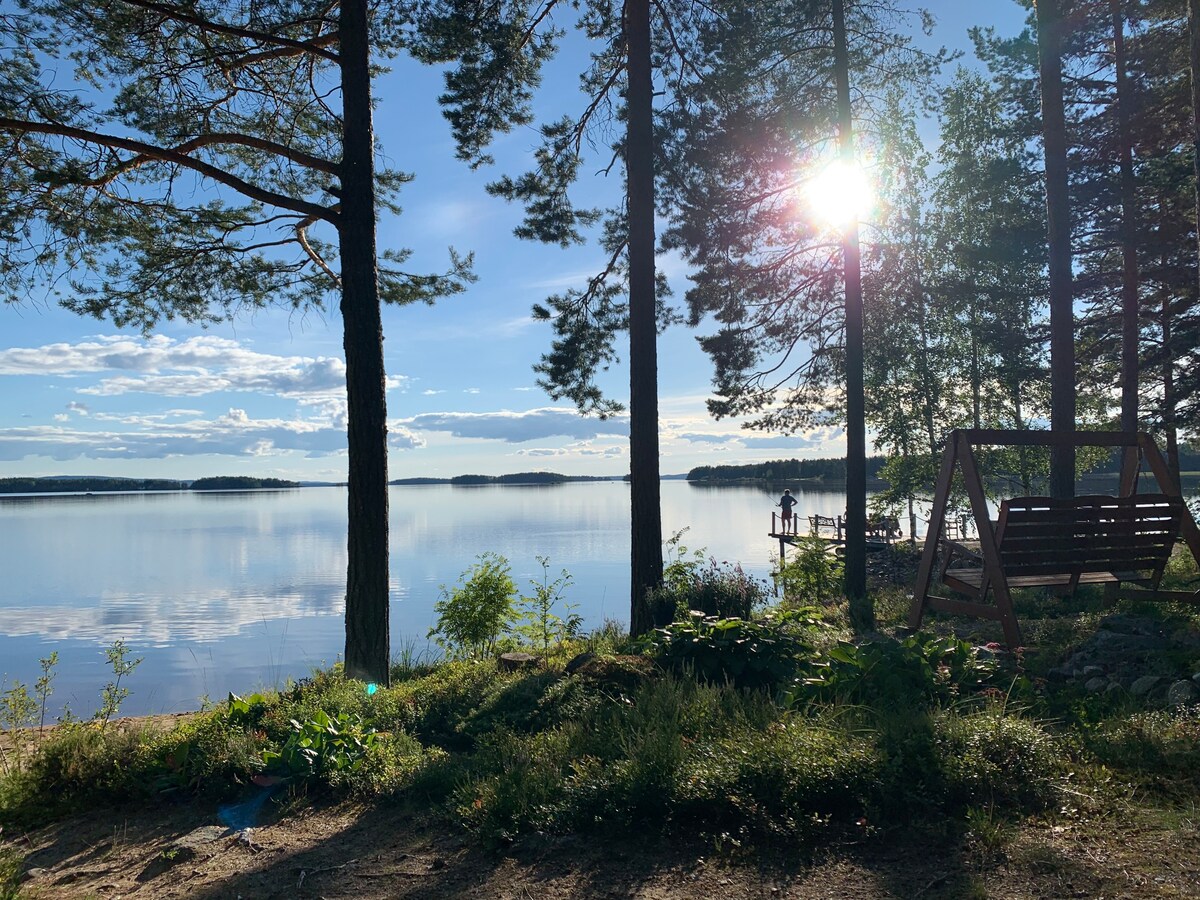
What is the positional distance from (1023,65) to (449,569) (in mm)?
20876

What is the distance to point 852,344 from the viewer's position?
39.3ft

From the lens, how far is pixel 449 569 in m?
25.7

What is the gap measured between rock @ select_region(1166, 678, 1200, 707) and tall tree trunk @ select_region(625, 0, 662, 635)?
A: 515 centimetres

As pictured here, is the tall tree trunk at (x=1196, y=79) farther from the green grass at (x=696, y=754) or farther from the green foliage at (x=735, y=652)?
the green foliage at (x=735, y=652)

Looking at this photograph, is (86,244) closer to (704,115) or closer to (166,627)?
(704,115)

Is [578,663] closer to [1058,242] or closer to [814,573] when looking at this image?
[814,573]

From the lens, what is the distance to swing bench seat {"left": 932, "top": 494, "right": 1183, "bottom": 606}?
6953 millimetres

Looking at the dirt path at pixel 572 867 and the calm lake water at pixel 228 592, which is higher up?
the dirt path at pixel 572 867

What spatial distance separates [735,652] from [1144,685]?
2.41 m

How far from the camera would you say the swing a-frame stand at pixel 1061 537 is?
6918 mm

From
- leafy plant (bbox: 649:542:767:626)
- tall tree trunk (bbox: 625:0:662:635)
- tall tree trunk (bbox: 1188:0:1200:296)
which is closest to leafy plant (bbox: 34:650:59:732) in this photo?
leafy plant (bbox: 649:542:767:626)

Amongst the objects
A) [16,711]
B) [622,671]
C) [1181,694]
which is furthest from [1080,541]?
[16,711]

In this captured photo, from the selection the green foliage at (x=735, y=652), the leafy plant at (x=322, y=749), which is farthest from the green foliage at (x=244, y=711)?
the green foliage at (x=735, y=652)

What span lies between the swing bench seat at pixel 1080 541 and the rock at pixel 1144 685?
2.12m
